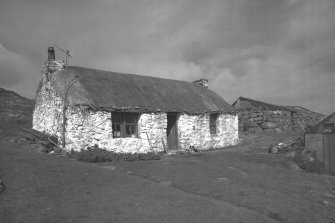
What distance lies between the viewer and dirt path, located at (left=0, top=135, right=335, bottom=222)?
5988 millimetres

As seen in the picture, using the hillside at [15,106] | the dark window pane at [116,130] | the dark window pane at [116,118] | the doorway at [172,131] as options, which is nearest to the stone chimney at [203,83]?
the doorway at [172,131]

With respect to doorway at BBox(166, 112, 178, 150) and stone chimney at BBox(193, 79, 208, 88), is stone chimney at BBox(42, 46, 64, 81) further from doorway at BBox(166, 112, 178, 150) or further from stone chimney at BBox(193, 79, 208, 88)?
stone chimney at BBox(193, 79, 208, 88)

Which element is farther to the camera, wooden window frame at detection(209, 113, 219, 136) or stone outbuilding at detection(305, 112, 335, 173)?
wooden window frame at detection(209, 113, 219, 136)

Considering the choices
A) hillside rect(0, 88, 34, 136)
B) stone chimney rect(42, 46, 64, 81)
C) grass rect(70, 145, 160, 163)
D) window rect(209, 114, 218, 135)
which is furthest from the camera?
hillside rect(0, 88, 34, 136)

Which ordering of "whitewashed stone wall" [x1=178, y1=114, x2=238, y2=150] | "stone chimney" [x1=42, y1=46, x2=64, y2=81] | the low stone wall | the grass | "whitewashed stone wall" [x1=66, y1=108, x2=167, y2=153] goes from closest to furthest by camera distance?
the grass, "whitewashed stone wall" [x1=66, y1=108, x2=167, y2=153], "stone chimney" [x1=42, y1=46, x2=64, y2=81], "whitewashed stone wall" [x1=178, y1=114, x2=238, y2=150], the low stone wall

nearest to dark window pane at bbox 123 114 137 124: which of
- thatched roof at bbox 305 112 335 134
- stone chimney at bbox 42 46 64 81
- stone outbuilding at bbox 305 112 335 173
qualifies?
stone chimney at bbox 42 46 64 81

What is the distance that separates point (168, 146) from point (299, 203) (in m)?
11.7

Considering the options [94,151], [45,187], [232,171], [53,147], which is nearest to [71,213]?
[45,187]

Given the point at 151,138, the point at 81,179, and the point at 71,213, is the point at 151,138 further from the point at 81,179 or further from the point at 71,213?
the point at 71,213

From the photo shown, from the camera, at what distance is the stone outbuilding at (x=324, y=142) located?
13992 millimetres

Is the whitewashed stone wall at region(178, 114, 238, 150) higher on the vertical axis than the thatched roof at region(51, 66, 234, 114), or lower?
lower

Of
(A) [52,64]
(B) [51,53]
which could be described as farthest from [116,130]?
(B) [51,53]

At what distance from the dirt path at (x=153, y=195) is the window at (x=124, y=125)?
514 centimetres

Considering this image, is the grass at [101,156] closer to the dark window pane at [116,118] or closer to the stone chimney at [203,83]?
the dark window pane at [116,118]
